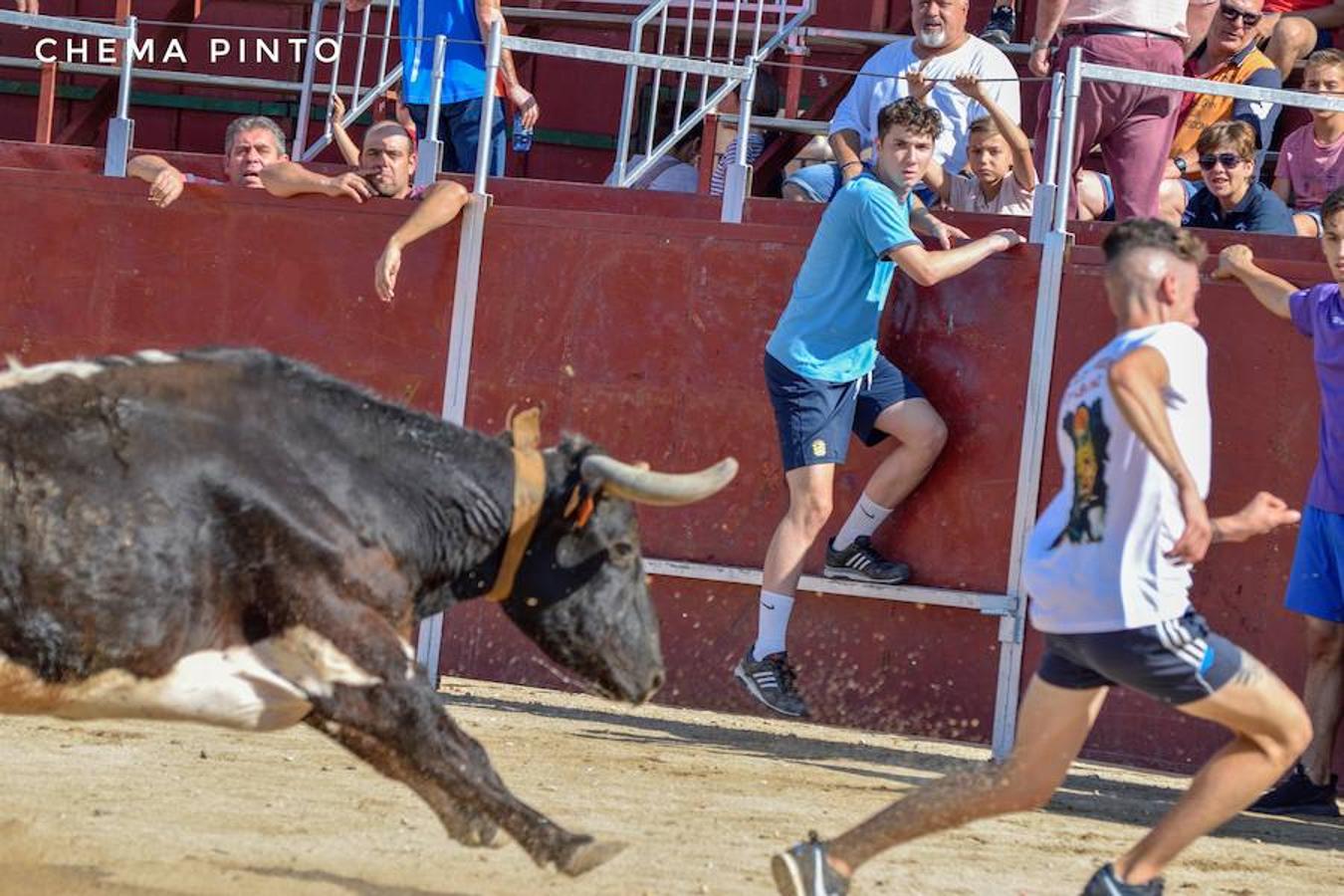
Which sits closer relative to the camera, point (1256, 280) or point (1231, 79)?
point (1256, 280)

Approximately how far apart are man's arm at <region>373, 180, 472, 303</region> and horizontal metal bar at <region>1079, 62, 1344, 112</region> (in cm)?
239

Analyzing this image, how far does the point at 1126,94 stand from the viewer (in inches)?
312

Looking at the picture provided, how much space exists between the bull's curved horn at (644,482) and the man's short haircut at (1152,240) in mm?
1023

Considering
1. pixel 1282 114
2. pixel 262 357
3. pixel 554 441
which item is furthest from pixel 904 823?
pixel 1282 114

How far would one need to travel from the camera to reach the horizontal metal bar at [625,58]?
26.5ft

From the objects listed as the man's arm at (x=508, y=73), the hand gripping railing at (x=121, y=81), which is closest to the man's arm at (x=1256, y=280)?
the man's arm at (x=508, y=73)

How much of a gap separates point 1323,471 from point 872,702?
76.8 inches

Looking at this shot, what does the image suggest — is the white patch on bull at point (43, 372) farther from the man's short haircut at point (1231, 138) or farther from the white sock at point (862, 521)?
the man's short haircut at point (1231, 138)

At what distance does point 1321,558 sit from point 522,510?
300 cm

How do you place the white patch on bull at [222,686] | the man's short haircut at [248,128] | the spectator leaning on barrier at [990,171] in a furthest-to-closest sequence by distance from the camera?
1. the man's short haircut at [248,128]
2. the spectator leaning on barrier at [990,171]
3. the white patch on bull at [222,686]

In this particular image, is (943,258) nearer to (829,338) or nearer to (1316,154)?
(829,338)

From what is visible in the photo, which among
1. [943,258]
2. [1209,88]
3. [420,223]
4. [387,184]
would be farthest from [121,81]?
[1209,88]

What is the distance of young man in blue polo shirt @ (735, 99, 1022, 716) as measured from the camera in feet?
23.4

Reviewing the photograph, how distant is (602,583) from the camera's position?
16.5 ft
